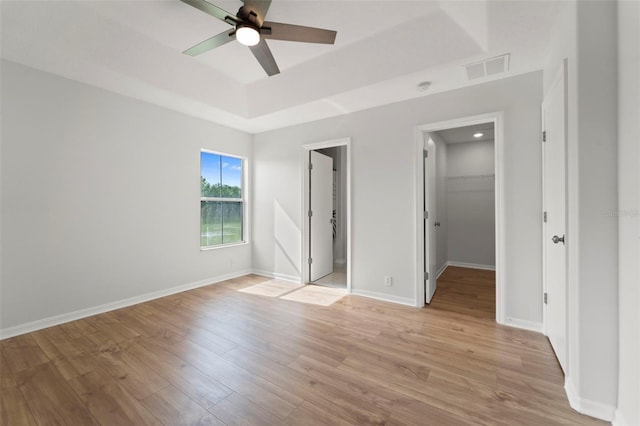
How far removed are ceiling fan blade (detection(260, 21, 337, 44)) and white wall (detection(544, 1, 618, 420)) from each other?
59.0 inches

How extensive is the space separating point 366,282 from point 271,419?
229 centimetres

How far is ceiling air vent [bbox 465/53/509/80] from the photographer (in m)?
2.40

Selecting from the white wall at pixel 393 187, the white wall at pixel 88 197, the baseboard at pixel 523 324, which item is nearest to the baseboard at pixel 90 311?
the white wall at pixel 88 197

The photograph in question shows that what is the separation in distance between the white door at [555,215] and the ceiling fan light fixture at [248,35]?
6.82ft

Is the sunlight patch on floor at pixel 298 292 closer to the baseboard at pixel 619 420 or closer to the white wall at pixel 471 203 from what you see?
the baseboard at pixel 619 420

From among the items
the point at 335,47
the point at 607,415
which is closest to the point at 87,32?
the point at 335,47

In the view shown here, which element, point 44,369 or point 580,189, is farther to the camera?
point 44,369

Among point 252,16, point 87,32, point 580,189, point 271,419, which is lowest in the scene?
point 271,419

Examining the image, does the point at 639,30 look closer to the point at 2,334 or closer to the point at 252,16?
the point at 252,16

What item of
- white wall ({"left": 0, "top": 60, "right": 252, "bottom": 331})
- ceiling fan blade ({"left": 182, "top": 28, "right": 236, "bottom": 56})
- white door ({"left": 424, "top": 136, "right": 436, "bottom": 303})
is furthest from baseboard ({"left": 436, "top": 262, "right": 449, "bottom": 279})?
ceiling fan blade ({"left": 182, "top": 28, "right": 236, "bottom": 56})

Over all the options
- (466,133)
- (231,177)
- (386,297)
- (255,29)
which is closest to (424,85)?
(255,29)

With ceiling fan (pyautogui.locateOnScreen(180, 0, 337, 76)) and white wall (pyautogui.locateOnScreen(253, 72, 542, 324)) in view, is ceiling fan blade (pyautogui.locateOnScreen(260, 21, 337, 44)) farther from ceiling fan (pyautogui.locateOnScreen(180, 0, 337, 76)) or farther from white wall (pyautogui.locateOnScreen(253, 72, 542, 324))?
white wall (pyautogui.locateOnScreen(253, 72, 542, 324))

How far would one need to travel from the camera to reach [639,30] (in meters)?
1.24

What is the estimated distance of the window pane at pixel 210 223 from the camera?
417 centimetres
